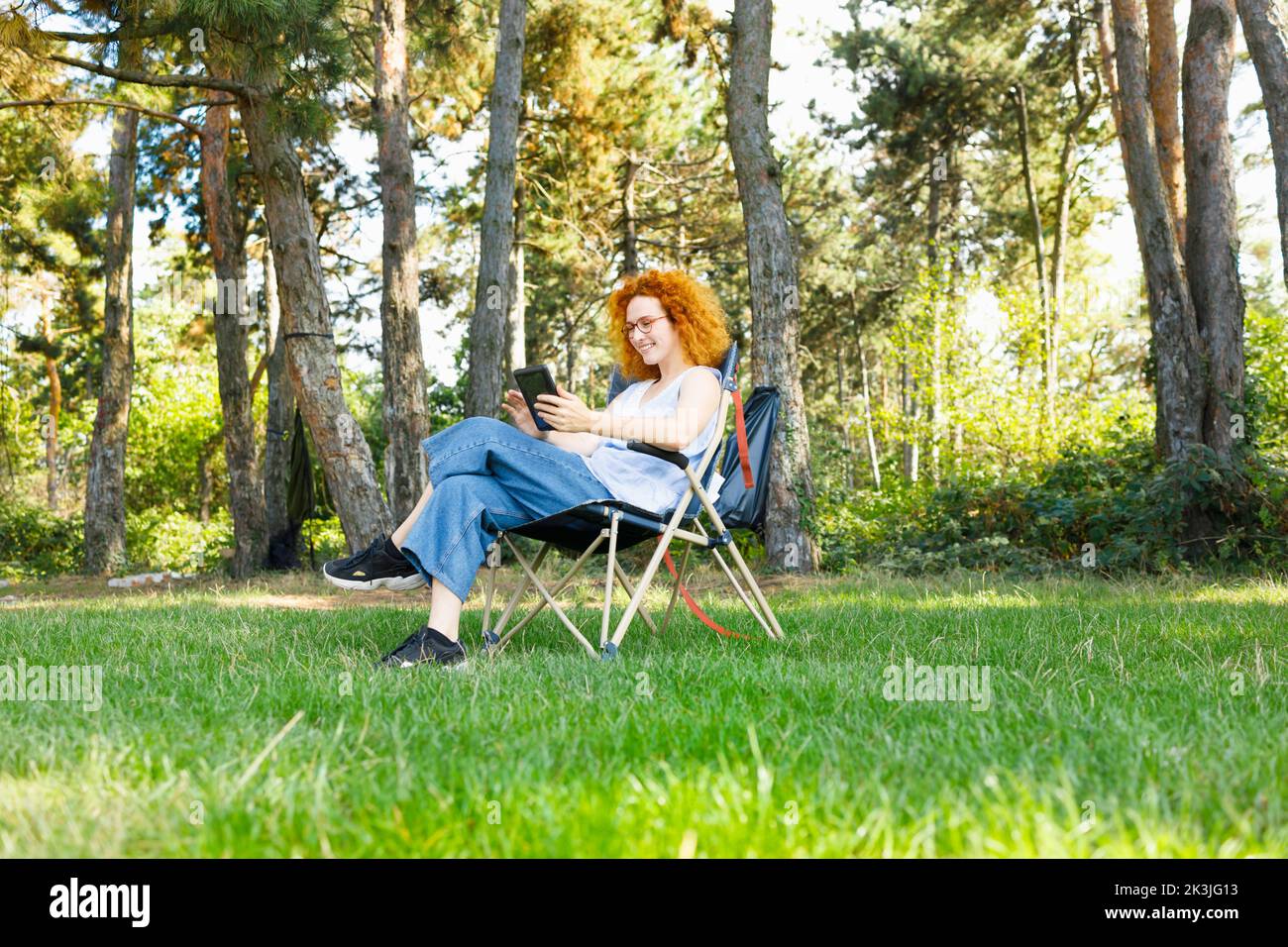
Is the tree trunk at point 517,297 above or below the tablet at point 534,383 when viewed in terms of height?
above

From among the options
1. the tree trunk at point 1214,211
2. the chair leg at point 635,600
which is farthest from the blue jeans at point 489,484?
the tree trunk at point 1214,211

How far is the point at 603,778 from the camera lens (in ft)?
5.54

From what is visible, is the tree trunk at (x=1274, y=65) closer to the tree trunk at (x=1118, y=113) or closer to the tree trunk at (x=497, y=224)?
the tree trunk at (x=1118, y=113)

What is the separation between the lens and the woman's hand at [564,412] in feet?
10.9

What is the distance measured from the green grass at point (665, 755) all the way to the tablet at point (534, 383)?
34.5 inches

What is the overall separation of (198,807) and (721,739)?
0.95 metres

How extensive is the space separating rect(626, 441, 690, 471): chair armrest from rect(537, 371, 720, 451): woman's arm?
0.05m

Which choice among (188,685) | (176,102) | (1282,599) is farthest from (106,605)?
(176,102)

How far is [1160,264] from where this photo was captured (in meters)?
7.34

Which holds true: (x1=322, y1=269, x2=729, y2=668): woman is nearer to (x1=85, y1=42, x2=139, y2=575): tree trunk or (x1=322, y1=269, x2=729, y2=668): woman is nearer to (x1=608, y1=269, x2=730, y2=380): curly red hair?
(x1=608, y1=269, x2=730, y2=380): curly red hair

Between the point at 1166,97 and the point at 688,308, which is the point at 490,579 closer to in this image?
the point at 688,308
